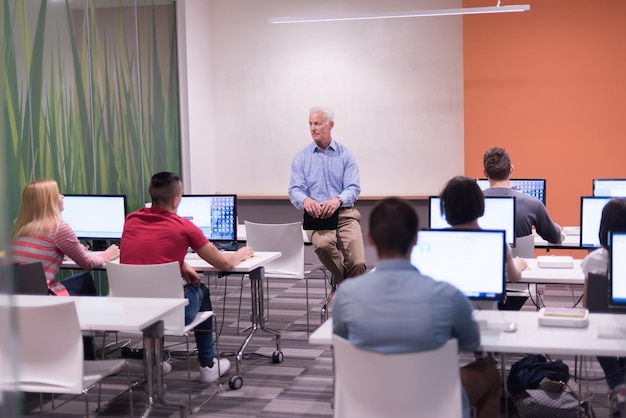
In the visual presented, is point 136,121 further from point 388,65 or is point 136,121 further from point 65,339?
point 65,339

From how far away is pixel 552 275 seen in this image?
13.8 feet

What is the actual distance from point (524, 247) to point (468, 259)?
1.80 m

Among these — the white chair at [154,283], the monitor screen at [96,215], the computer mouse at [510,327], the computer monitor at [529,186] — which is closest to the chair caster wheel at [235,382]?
the white chair at [154,283]

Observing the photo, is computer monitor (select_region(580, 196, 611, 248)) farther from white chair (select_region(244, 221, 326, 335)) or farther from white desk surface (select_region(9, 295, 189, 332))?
white desk surface (select_region(9, 295, 189, 332))

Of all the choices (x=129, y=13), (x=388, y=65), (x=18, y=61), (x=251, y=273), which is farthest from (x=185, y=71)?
(x=251, y=273)

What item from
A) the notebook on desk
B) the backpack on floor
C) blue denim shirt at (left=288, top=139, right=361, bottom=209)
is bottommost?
the backpack on floor

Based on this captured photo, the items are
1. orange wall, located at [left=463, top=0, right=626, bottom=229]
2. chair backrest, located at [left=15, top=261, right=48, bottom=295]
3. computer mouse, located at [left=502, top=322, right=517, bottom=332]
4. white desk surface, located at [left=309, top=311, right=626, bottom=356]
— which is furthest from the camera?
orange wall, located at [left=463, top=0, right=626, bottom=229]

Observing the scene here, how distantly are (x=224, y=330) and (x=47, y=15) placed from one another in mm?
2916

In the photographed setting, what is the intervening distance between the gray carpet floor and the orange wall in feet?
10.7

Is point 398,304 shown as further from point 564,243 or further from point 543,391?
point 564,243

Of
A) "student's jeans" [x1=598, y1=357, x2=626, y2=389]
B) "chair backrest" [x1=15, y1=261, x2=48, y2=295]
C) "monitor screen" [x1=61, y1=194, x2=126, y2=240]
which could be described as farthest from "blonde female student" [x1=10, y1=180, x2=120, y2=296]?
"student's jeans" [x1=598, y1=357, x2=626, y2=389]

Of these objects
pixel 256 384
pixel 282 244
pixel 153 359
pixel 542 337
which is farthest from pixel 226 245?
pixel 542 337

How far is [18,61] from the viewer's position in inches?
223

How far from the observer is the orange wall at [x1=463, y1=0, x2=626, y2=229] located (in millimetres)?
7949
